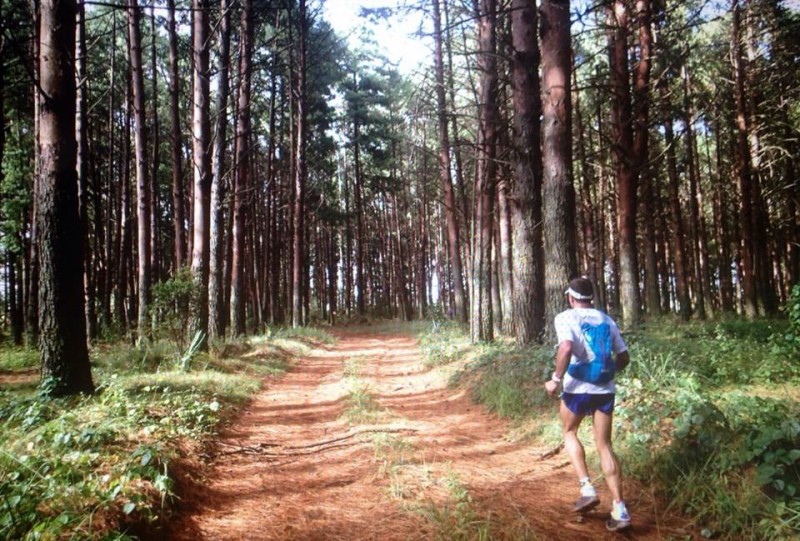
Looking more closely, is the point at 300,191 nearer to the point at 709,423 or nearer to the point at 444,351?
the point at 444,351

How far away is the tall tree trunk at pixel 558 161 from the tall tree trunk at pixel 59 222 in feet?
21.9

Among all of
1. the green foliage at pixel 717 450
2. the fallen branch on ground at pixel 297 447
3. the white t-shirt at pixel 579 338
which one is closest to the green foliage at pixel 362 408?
the fallen branch on ground at pixel 297 447

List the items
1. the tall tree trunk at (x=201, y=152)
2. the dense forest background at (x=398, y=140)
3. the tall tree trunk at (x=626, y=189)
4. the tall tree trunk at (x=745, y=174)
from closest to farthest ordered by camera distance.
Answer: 1. the dense forest background at (x=398, y=140)
2. the tall tree trunk at (x=201, y=152)
3. the tall tree trunk at (x=626, y=189)
4. the tall tree trunk at (x=745, y=174)

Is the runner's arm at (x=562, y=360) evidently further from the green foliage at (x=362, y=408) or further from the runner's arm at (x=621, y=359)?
the green foliage at (x=362, y=408)

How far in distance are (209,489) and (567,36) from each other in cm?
780

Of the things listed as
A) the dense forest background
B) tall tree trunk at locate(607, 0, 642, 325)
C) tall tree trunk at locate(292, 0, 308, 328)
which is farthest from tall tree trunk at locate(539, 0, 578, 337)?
tall tree trunk at locate(292, 0, 308, 328)

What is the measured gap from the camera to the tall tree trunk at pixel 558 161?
23.6 feet

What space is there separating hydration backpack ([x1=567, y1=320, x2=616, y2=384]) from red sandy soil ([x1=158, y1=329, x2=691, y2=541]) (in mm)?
1119

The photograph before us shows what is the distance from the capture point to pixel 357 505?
3.83 meters

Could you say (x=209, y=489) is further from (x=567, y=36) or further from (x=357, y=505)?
(x=567, y=36)

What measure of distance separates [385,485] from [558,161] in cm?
554

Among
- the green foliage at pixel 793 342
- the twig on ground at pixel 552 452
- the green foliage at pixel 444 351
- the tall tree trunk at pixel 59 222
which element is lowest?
the twig on ground at pixel 552 452

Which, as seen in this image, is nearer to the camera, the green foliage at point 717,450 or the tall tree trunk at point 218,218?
the green foliage at point 717,450

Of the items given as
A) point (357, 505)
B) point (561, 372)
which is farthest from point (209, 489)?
point (561, 372)
